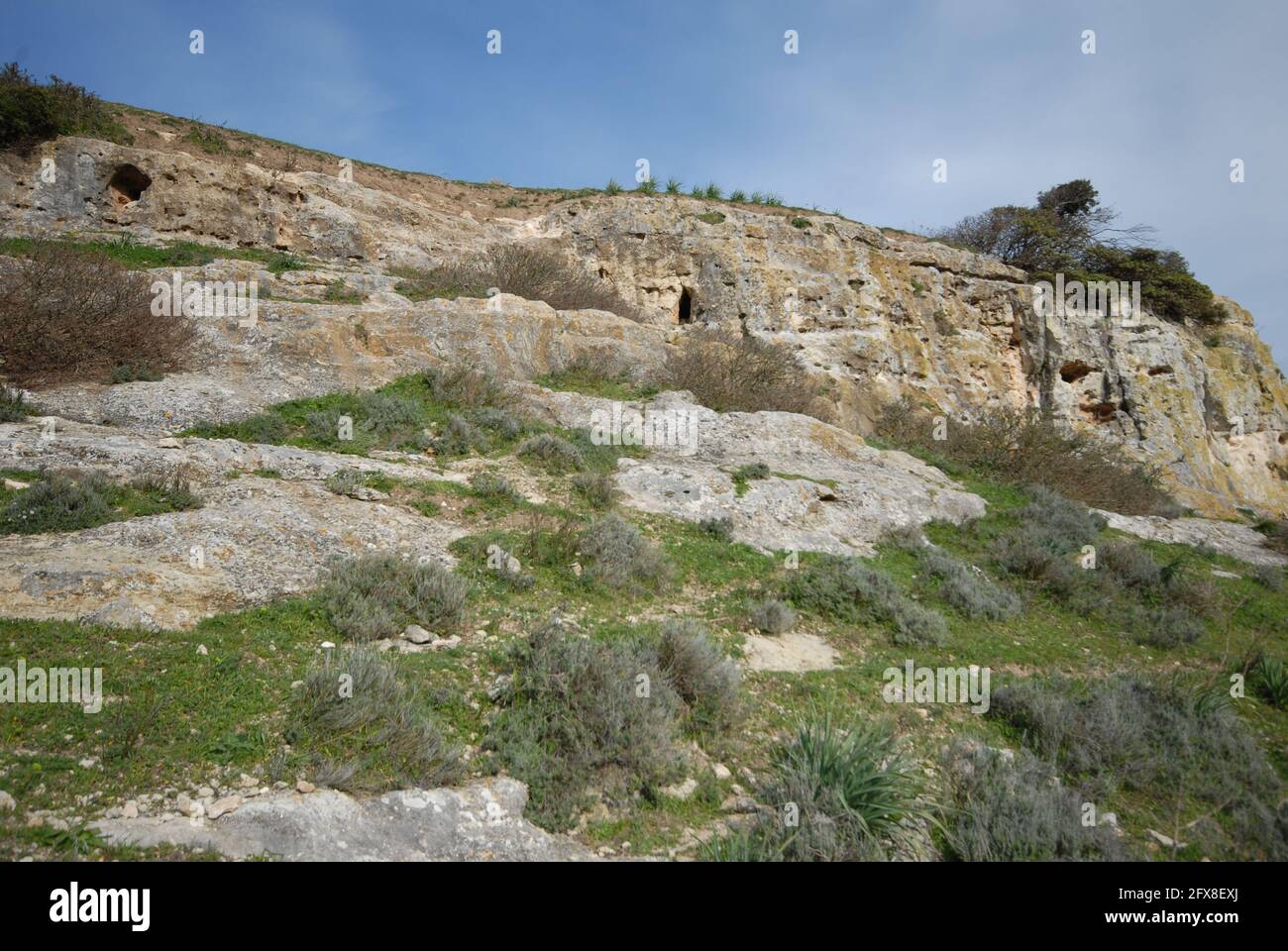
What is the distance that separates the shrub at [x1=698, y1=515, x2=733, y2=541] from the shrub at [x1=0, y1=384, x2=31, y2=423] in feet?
30.9

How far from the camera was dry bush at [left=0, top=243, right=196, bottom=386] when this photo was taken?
9.56 metres

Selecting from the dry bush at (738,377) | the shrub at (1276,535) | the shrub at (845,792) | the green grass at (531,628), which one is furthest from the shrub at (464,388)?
the shrub at (1276,535)

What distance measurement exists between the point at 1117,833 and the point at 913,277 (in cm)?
2400

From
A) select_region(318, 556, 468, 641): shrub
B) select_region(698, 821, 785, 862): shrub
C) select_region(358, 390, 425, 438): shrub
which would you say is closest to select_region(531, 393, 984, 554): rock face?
select_region(358, 390, 425, 438): shrub

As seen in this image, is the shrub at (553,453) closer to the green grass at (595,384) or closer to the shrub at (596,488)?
the shrub at (596,488)

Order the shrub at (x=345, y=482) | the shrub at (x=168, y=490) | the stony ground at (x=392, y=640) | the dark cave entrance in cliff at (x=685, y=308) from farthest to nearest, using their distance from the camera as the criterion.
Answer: the dark cave entrance in cliff at (x=685, y=308)
the shrub at (x=345, y=482)
the shrub at (x=168, y=490)
the stony ground at (x=392, y=640)

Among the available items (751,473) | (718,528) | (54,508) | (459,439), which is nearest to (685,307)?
(751,473)

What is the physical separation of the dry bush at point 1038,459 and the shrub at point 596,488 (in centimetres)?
1010

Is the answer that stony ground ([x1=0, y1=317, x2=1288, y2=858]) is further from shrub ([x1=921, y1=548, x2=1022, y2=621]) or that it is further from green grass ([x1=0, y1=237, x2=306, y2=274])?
green grass ([x1=0, y1=237, x2=306, y2=274])

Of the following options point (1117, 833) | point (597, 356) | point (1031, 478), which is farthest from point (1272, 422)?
point (1117, 833)

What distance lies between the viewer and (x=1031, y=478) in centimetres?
1594

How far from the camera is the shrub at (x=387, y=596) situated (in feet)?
18.0
